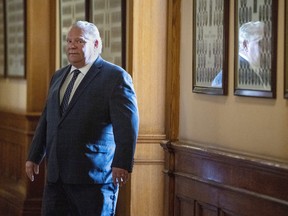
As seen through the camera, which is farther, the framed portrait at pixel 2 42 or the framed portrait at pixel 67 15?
the framed portrait at pixel 2 42

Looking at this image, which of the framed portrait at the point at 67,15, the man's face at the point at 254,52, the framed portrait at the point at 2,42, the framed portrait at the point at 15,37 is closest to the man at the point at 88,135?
the man's face at the point at 254,52

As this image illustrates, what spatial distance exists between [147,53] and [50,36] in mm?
1906

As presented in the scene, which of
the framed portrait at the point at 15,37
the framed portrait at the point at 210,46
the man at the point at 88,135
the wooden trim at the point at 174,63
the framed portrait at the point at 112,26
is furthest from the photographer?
the framed portrait at the point at 15,37

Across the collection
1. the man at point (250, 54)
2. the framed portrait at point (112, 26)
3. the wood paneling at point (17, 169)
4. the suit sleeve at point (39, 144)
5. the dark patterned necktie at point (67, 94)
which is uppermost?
the framed portrait at point (112, 26)

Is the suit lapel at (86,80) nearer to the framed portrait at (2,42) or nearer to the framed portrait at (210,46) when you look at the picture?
the framed portrait at (210,46)

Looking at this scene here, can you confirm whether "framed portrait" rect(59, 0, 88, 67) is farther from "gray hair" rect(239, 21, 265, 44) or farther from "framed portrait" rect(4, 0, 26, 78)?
"gray hair" rect(239, 21, 265, 44)

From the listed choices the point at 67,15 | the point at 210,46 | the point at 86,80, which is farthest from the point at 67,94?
the point at 67,15

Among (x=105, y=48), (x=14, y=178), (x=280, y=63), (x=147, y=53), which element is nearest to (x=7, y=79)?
(x=14, y=178)

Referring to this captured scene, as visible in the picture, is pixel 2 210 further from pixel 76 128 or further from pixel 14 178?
pixel 76 128

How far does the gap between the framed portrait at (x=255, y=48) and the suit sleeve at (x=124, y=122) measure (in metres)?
0.59

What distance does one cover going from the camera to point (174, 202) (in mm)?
5391

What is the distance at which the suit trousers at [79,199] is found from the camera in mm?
4562

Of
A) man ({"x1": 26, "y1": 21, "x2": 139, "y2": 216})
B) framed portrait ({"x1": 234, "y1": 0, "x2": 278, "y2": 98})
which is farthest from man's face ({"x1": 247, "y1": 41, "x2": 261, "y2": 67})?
man ({"x1": 26, "y1": 21, "x2": 139, "y2": 216})

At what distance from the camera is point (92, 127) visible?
15.0 feet
